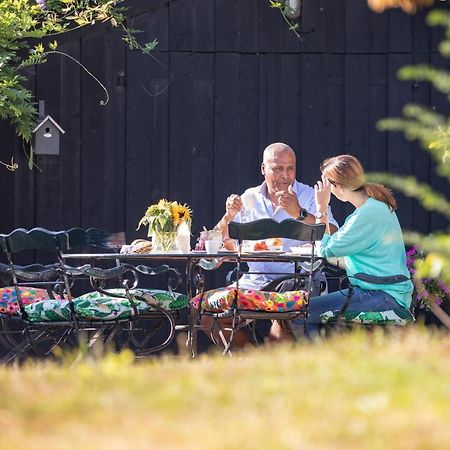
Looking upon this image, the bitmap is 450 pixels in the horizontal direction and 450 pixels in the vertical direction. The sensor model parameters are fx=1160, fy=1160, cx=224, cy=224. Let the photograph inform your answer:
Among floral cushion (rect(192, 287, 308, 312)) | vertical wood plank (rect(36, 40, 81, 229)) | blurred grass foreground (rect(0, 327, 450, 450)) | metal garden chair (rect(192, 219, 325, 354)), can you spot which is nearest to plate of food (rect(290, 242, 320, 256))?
metal garden chair (rect(192, 219, 325, 354))

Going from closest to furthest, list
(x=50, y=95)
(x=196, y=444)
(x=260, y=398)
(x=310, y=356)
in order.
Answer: (x=196, y=444), (x=260, y=398), (x=310, y=356), (x=50, y=95)

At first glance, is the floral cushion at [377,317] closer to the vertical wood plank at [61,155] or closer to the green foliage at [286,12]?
the vertical wood plank at [61,155]

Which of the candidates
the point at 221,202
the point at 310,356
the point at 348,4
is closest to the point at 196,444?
the point at 310,356

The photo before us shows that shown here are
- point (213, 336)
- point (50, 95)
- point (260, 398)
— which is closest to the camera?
point (260, 398)

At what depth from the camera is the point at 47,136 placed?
7816mm

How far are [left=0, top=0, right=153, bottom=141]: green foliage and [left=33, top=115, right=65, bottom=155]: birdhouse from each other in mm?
80

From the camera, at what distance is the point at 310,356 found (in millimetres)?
3666

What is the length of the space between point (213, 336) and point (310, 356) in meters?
3.05

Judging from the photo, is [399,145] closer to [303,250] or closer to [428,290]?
[428,290]

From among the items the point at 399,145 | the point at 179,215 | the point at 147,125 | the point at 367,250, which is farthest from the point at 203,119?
the point at 367,250

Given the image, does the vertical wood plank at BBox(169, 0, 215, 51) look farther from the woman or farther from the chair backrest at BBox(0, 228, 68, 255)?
the chair backrest at BBox(0, 228, 68, 255)

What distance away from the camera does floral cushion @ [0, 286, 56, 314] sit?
643 centimetres

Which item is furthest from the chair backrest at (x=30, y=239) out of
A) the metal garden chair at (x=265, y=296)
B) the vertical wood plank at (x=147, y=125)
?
the vertical wood plank at (x=147, y=125)

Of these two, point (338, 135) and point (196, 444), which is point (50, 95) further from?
point (196, 444)
